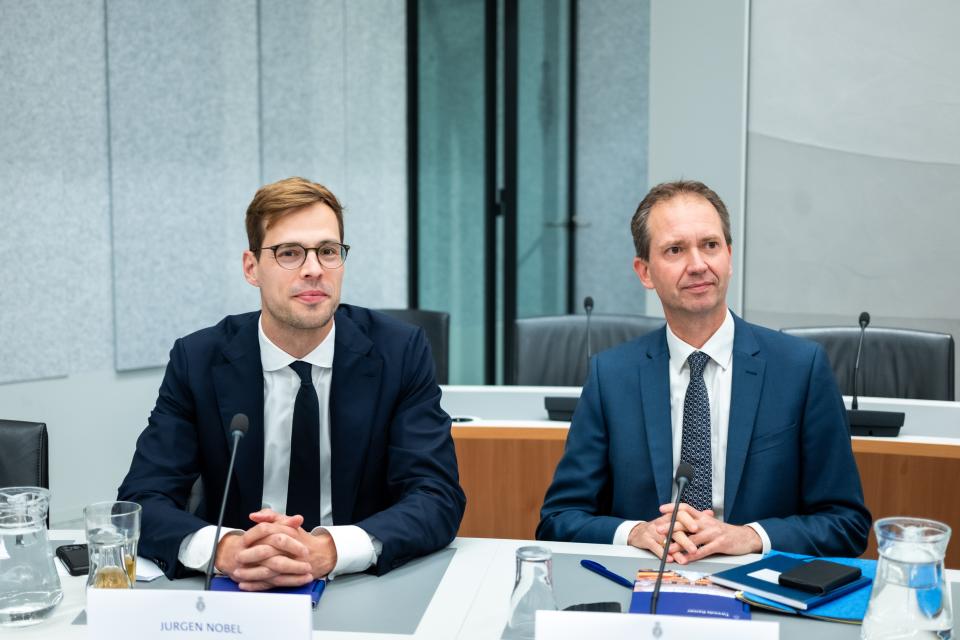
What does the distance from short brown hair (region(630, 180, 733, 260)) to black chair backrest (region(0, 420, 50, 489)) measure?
3.98ft

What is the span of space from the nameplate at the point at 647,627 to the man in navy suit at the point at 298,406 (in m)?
0.66

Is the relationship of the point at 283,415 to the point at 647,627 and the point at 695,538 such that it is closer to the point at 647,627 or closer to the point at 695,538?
the point at 695,538

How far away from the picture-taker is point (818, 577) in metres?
1.41

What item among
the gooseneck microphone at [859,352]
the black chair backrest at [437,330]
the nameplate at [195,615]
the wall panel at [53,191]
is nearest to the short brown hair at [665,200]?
the gooseneck microphone at [859,352]

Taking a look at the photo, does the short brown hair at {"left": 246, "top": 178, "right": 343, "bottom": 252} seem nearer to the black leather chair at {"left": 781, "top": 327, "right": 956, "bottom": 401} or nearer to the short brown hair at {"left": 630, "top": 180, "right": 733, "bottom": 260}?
the short brown hair at {"left": 630, "top": 180, "right": 733, "bottom": 260}

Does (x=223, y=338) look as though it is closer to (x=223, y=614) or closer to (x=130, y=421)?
(x=223, y=614)

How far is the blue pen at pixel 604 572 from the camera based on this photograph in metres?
1.46

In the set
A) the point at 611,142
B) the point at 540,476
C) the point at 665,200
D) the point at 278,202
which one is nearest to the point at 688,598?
the point at 665,200

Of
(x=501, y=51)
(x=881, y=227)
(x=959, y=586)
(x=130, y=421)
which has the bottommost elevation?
(x=130, y=421)

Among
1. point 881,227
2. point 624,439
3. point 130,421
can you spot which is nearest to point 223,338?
point 624,439

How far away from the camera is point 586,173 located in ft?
18.4

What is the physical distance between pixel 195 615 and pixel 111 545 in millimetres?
272

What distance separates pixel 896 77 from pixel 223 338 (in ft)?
10.4

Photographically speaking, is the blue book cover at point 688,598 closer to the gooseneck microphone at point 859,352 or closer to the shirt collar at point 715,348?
the shirt collar at point 715,348
